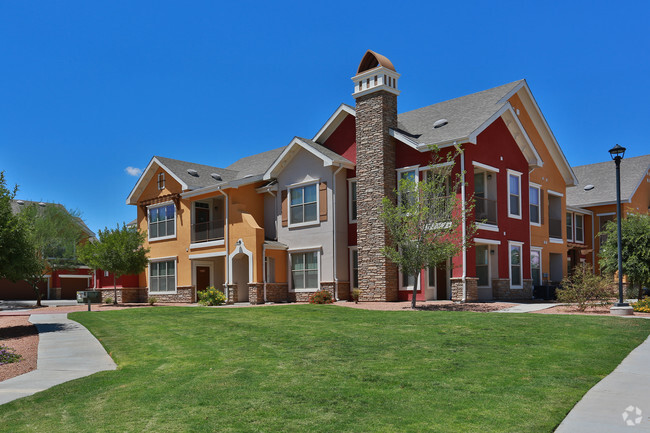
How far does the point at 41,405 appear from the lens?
25.2 ft

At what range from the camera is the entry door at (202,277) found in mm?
33125

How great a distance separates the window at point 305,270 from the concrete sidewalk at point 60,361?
12141 millimetres

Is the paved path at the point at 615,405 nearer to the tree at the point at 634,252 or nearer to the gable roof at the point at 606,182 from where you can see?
the tree at the point at 634,252

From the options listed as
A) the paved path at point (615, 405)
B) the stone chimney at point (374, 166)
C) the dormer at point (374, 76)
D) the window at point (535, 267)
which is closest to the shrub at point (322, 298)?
the stone chimney at point (374, 166)

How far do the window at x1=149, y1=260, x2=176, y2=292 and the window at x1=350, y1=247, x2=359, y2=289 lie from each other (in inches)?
507

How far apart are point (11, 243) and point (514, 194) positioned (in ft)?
68.3

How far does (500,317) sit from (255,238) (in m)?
15.0

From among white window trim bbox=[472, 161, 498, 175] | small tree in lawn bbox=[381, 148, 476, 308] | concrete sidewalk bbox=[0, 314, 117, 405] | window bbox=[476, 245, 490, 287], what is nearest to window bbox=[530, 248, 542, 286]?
window bbox=[476, 245, 490, 287]

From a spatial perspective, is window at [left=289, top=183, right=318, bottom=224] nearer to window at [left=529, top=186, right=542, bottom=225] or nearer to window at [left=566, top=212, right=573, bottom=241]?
window at [left=529, top=186, right=542, bottom=225]

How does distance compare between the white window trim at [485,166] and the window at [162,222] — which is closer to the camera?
the white window trim at [485,166]

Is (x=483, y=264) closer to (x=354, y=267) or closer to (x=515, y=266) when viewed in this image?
(x=515, y=266)

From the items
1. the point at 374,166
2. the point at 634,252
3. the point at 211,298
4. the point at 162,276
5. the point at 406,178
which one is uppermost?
the point at 374,166

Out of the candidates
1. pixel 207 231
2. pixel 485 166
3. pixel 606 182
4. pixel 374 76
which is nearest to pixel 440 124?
pixel 485 166

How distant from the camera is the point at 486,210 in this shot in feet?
81.5
